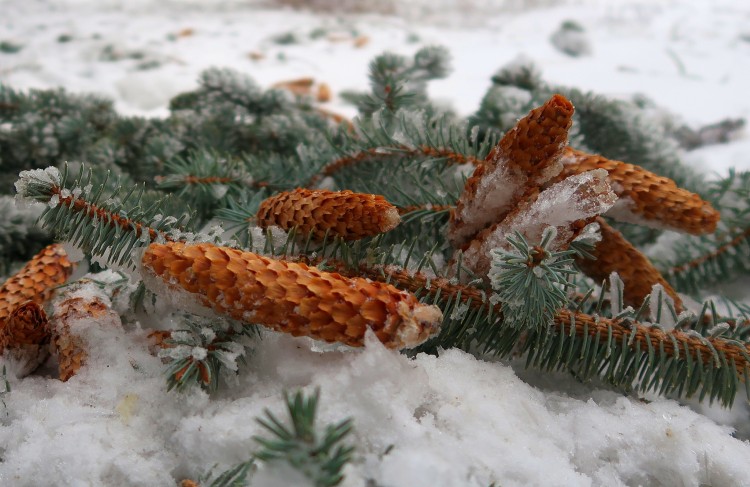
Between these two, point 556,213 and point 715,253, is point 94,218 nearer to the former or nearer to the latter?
point 556,213

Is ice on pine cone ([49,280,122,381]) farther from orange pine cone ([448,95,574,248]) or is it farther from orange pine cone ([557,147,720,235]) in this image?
orange pine cone ([557,147,720,235])

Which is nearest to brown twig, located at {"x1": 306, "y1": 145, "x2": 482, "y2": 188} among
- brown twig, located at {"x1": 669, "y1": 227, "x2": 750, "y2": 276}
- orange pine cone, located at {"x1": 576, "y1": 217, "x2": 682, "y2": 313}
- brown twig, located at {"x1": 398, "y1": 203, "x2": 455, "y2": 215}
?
brown twig, located at {"x1": 398, "y1": 203, "x2": 455, "y2": 215}

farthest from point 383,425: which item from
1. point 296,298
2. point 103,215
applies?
point 103,215

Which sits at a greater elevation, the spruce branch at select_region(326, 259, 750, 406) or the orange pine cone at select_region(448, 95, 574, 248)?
the orange pine cone at select_region(448, 95, 574, 248)

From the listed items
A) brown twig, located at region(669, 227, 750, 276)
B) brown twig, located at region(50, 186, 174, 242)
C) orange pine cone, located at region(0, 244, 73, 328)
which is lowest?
orange pine cone, located at region(0, 244, 73, 328)

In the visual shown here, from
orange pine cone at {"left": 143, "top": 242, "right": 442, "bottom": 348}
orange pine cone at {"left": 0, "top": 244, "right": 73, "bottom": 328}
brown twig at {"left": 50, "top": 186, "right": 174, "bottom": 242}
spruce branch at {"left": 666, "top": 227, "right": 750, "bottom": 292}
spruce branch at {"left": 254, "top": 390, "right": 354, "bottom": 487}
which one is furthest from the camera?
spruce branch at {"left": 666, "top": 227, "right": 750, "bottom": 292}

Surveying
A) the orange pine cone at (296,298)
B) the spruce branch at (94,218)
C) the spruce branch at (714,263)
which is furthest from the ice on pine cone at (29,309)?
the spruce branch at (714,263)

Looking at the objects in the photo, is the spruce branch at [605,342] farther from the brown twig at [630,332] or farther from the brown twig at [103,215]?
the brown twig at [103,215]
